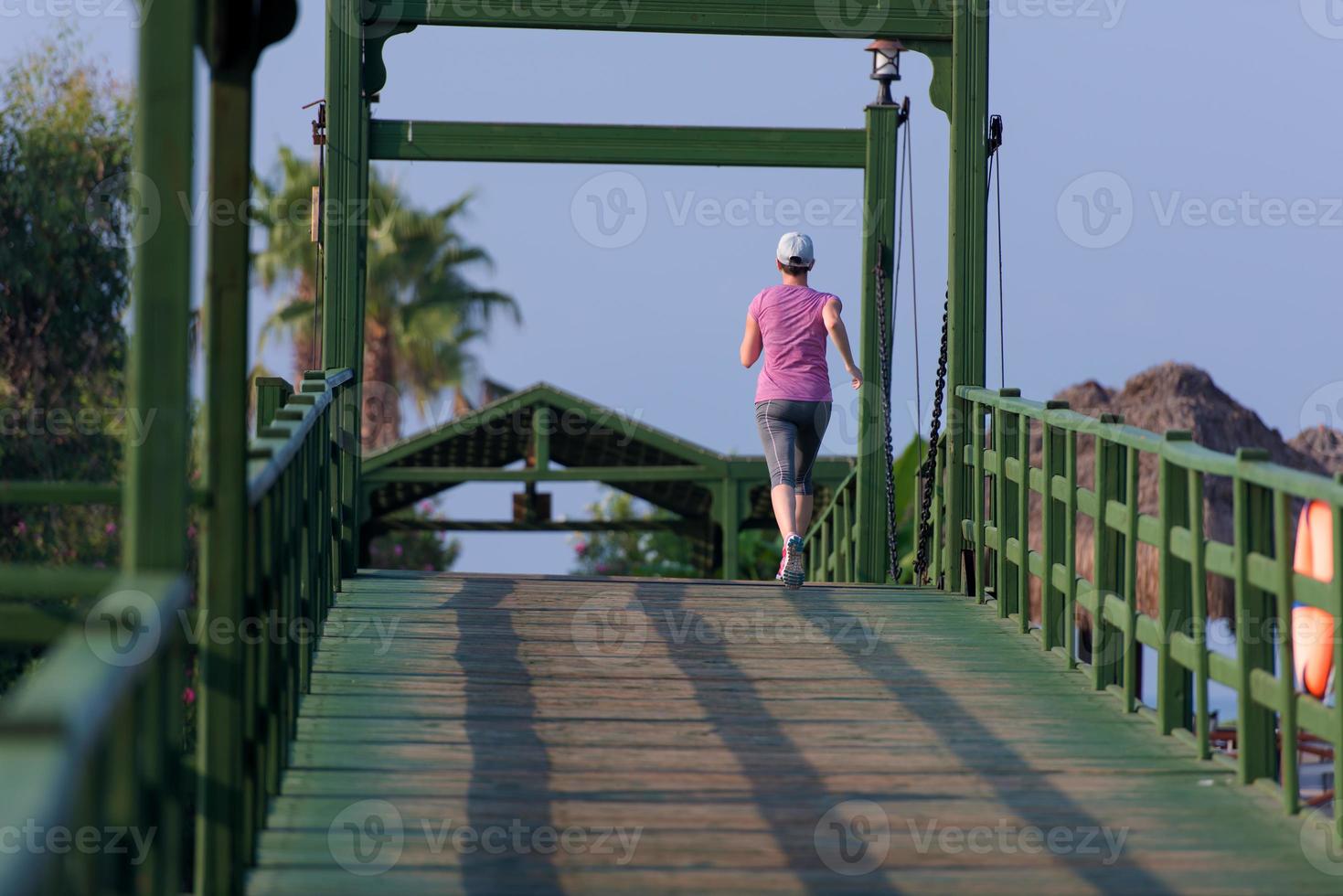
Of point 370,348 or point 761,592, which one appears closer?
point 761,592

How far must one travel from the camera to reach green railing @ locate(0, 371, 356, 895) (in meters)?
2.38

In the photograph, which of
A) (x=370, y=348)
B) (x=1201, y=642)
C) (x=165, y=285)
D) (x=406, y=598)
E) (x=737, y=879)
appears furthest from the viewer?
(x=370, y=348)

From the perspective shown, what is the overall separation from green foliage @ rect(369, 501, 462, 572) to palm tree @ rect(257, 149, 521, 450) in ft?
9.14

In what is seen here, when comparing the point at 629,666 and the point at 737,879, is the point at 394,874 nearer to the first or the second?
the point at 737,879

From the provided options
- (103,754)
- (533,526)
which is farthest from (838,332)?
(533,526)

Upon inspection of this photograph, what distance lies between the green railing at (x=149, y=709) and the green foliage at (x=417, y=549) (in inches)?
1041

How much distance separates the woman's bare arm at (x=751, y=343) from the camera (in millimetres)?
9508

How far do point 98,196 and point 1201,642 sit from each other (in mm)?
21295

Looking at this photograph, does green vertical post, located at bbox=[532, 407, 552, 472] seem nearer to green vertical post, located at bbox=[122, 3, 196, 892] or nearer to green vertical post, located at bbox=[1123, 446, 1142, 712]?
green vertical post, located at bbox=[1123, 446, 1142, 712]

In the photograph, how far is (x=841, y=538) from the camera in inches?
539

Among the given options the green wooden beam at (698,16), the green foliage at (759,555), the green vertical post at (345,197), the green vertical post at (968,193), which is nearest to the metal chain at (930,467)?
the green vertical post at (968,193)

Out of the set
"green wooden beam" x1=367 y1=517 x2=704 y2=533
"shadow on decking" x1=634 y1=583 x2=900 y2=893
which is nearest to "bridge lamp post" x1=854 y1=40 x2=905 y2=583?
"shadow on decking" x1=634 y1=583 x2=900 y2=893

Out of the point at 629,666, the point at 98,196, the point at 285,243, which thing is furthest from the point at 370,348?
the point at 629,666

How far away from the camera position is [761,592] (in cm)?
961
